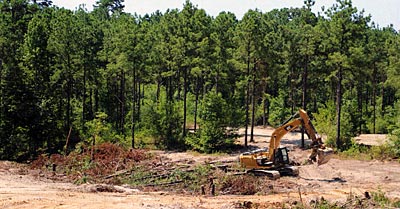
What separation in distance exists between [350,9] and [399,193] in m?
17.5

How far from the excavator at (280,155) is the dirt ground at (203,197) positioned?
3.58 feet

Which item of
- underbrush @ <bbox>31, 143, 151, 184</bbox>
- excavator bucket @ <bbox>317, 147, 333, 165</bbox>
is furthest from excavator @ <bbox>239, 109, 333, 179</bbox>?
underbrush @ <bbox>31, 143, 151, 184</bbox>

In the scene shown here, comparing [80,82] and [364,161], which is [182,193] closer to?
[364,161]

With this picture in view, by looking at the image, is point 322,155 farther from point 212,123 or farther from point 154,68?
point 154,68

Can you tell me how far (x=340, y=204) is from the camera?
61.1 ft

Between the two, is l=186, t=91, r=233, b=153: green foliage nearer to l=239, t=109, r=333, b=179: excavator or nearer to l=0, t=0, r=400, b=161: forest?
l=0, t=0, r=400, b=161: forest

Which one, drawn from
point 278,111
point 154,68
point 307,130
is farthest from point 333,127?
point 278,111

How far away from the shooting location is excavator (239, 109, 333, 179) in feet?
87.8

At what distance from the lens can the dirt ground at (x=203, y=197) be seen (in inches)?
734

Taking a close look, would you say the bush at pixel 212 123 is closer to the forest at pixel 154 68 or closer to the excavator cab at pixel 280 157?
the forest at pixel 154 68

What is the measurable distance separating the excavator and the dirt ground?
3.58 feet

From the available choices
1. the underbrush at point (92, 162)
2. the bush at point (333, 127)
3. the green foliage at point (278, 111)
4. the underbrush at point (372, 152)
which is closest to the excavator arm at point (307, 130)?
the underbrush at point (92, 162)

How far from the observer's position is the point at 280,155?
27266 millimetres

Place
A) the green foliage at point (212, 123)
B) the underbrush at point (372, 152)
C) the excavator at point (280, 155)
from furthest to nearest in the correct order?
the green foliage at point (212, 123) < the underbrush at point (372, 152) < the excavator at point (280, 155)
